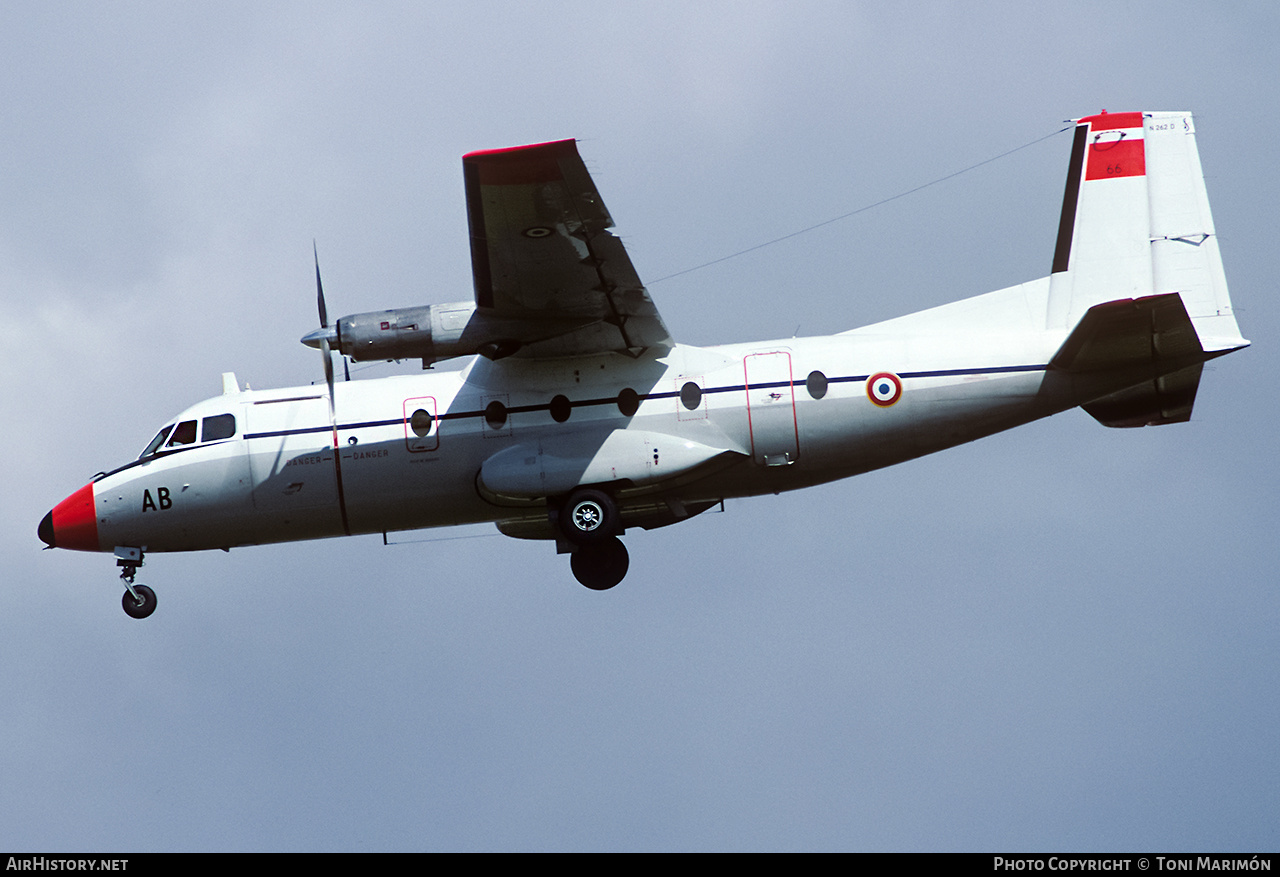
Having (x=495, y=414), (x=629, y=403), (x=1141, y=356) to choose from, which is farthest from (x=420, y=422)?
(x=1141, y=356)

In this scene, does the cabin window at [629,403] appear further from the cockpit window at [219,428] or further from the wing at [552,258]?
the cockpit window at [219,428]

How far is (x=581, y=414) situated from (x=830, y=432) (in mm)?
3150

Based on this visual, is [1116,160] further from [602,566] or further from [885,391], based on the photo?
[602,566]

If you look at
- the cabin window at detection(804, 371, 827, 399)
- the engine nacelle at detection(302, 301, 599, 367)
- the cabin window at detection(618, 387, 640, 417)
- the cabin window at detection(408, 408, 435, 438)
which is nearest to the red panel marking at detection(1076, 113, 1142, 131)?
the cabin window at detection(804, 371, 827, 399)

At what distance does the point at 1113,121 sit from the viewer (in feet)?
69.9

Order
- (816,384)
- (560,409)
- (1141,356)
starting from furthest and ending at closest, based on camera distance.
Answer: (560,409)
(816,384)
(1141,356)

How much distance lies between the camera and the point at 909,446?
20.1 m

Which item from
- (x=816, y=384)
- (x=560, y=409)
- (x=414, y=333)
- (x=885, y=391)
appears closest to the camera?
(x=414, y=333)

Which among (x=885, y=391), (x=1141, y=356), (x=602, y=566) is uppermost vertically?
(x=1141, y=356)

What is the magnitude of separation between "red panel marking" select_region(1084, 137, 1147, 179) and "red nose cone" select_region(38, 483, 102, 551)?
13.9m

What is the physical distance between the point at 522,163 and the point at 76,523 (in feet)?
27.8
